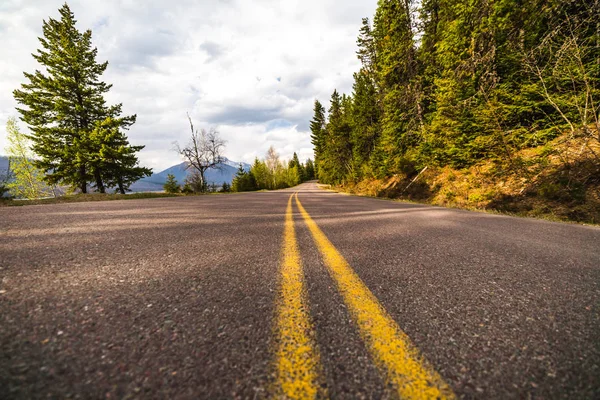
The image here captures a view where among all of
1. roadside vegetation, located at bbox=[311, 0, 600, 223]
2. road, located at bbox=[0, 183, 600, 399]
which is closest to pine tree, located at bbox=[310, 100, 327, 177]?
roadside vegetation, located at bbox=[311, 0, 600, 223]

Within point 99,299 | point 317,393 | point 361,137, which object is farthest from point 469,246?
point 361,137

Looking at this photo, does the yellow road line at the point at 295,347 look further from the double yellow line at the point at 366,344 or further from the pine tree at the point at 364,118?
the pine tree at the point at 364,118

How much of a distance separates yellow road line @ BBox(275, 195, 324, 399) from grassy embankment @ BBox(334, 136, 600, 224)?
6.89 meters

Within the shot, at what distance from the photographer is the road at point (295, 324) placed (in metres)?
0.68

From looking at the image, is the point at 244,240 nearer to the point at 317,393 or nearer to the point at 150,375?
the point at 150,375

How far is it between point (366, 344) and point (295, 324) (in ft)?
1.02

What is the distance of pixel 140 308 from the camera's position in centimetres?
109

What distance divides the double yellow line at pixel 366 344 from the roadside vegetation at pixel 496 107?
22.2 ft

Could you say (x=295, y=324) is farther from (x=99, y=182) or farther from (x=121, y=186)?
(x=121, y=186)

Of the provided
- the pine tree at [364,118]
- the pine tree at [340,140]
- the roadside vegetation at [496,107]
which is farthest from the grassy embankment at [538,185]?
the pine tree at [340,140]

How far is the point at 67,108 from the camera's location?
1585 centimetres

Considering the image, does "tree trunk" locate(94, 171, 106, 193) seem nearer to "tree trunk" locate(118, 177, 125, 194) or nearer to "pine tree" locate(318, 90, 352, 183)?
"tree trunk" locate(118, 177, 125, 194)

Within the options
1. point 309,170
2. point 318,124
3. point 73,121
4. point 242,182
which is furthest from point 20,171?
point 309,170

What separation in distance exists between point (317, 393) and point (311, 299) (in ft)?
1.80
